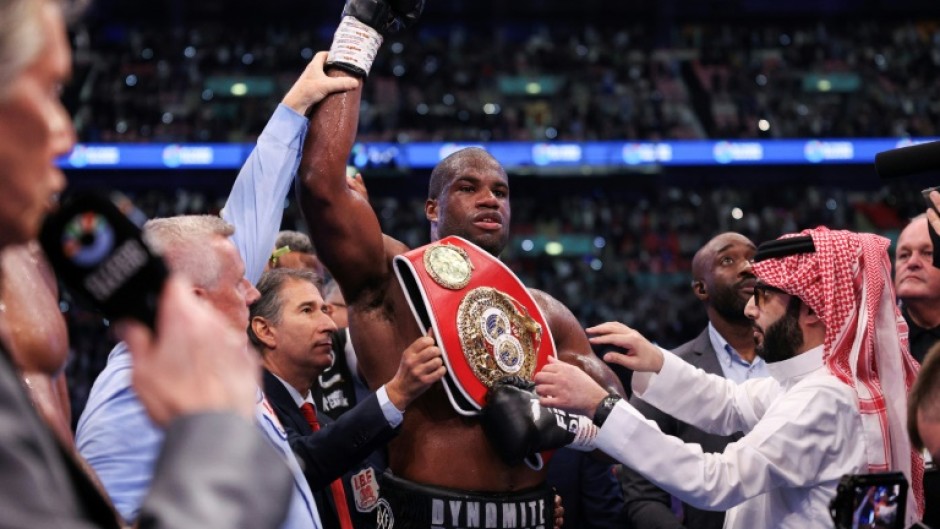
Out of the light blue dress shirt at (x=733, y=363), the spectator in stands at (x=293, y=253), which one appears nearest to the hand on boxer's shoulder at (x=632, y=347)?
the light blue dress shirt at (x=733, y=363)

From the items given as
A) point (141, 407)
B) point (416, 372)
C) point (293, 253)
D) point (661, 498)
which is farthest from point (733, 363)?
point (141, 407)

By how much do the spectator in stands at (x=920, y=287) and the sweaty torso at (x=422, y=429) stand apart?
5.10ft

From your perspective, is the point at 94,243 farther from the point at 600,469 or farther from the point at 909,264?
the point at 909,264

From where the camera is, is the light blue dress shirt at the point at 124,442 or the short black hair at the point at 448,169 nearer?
the light blue dress shirt at the point at 124,442

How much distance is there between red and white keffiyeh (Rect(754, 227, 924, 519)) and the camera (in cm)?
215

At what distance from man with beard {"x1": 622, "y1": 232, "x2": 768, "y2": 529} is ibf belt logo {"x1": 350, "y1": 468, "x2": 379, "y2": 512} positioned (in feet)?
3.07

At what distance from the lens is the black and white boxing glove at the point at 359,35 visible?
2244mm

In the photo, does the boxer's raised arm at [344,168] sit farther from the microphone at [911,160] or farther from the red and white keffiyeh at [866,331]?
the microphone at [911,160]

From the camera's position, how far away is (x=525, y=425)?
6.98 ft

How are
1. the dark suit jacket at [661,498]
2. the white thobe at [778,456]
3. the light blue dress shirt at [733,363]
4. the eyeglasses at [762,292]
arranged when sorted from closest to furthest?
the white thobe at [778,456] → the eyeglasses at [762,292] → the dark suit jacket at [661,498] → the light blue dress shirt at [733,363]

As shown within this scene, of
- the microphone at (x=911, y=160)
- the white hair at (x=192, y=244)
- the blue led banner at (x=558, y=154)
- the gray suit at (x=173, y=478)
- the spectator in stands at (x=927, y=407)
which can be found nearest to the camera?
the gray suit at (x=173, y=478)

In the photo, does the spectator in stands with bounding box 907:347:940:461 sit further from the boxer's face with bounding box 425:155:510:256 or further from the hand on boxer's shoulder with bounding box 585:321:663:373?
the boxer's face with bounding box 425:155:510:256

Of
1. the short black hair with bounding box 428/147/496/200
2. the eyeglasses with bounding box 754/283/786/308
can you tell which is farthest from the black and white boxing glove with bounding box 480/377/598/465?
the short black hair with bounding box 428/147/496/200

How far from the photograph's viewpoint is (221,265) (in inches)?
62.6
